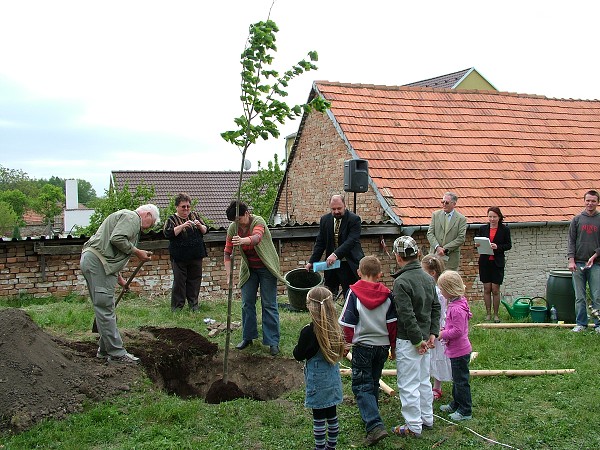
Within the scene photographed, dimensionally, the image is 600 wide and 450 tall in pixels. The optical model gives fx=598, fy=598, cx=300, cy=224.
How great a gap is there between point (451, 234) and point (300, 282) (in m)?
2.59

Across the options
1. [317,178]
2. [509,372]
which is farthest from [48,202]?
[509,372]

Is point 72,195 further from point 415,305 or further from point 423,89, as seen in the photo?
point 415,305

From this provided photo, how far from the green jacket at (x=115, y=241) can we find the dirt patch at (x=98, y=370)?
99 cm

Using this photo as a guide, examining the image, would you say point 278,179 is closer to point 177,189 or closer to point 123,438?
point 177,189

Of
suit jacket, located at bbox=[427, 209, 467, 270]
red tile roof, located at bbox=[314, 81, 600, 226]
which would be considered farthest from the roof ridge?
suit jacket, located at bbox=[427, 209, 467, 270]

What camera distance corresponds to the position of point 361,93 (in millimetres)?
16703

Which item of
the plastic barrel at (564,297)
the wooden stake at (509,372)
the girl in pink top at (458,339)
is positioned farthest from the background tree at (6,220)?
the girl in pink top at (458,339)

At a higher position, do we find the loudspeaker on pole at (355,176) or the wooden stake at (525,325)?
the loudspeaker on pole at (355,176)

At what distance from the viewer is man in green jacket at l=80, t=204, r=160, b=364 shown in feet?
20.7

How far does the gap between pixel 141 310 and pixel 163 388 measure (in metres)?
3.10

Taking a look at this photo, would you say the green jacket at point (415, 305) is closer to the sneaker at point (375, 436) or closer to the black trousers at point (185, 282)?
the sneaker at point (375, 436)

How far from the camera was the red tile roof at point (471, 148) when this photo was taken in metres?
14.3

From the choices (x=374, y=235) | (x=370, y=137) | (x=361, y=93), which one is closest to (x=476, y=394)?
(x=374, y=235)

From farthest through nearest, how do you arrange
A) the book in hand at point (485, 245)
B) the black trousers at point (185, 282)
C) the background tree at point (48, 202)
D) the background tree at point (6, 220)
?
the background tree at point (48, 202) → the background tree at point (6, 220) → the black trousers at point (185, 282) → the book in hand at point (485, 245)
